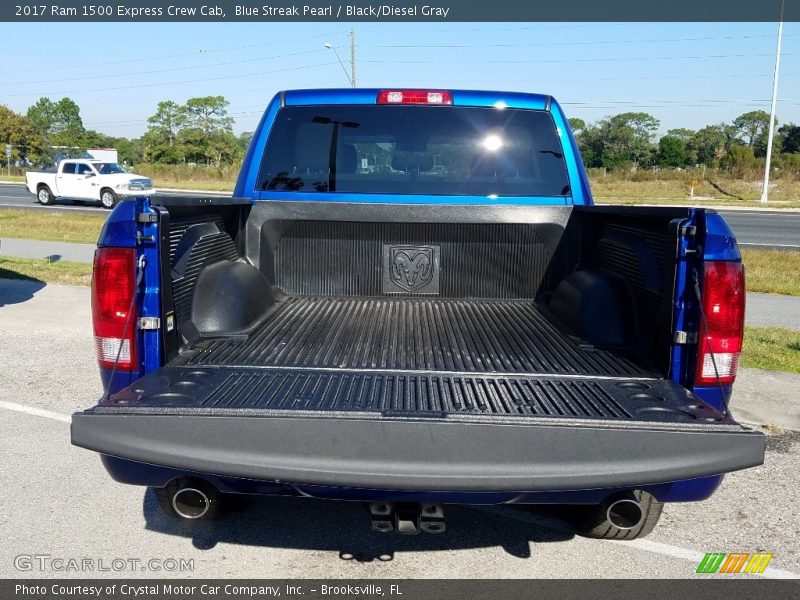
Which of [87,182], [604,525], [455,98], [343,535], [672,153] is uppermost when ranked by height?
[672,153]

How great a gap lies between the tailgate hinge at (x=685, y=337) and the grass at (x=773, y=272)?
8587 mm

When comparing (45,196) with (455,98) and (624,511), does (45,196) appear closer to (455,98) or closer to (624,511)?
(455,98)

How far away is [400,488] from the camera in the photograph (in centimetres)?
229

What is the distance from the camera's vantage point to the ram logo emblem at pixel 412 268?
428 cm

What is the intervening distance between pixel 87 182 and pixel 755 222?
2327cm

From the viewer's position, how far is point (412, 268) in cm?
431

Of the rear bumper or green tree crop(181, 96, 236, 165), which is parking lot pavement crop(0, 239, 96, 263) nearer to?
the rear bumper

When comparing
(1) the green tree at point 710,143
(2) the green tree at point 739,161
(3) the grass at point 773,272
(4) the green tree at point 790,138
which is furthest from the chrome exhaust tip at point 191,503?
(4) the green tree at point 790,138

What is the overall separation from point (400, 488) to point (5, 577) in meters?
1.92

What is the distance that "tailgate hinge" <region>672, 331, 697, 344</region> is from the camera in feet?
9.25

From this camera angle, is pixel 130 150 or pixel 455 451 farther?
pixel 130 150

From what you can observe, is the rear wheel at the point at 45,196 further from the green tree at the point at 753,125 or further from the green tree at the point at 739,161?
the green tree at the point at 753,125
